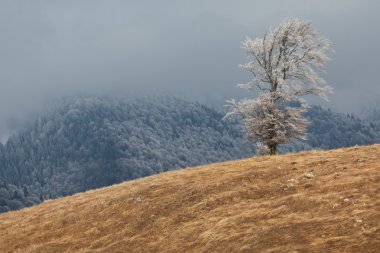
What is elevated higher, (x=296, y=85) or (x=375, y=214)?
(x=296, y=85)

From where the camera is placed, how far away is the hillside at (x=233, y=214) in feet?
61.8

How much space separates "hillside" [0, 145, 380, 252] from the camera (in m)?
18.8

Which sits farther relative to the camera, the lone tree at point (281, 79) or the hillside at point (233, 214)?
the lone tree at point (281, 79)

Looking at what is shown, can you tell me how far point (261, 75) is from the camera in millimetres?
55406

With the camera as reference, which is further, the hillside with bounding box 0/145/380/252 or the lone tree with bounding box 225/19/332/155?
the lone tree with bounding box 225/19/332/155

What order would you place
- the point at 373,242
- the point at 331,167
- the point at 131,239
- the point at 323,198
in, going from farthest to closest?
the point at 331,167, the point at 131,239, the point at 323,198, the point at 373,242

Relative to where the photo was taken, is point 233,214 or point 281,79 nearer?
point 233,214

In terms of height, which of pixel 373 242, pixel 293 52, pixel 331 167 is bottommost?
pixel 373 242

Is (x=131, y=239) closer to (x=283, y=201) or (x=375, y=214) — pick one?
(x=283, y=201)

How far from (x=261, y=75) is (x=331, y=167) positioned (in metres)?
28.3

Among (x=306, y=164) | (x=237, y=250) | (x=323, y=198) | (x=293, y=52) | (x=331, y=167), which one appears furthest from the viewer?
(x=293, y=52)

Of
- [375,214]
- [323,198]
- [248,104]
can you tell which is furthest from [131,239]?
[248,104]

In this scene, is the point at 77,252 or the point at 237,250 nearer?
the point at 237,250

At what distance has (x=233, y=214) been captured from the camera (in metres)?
23.2
